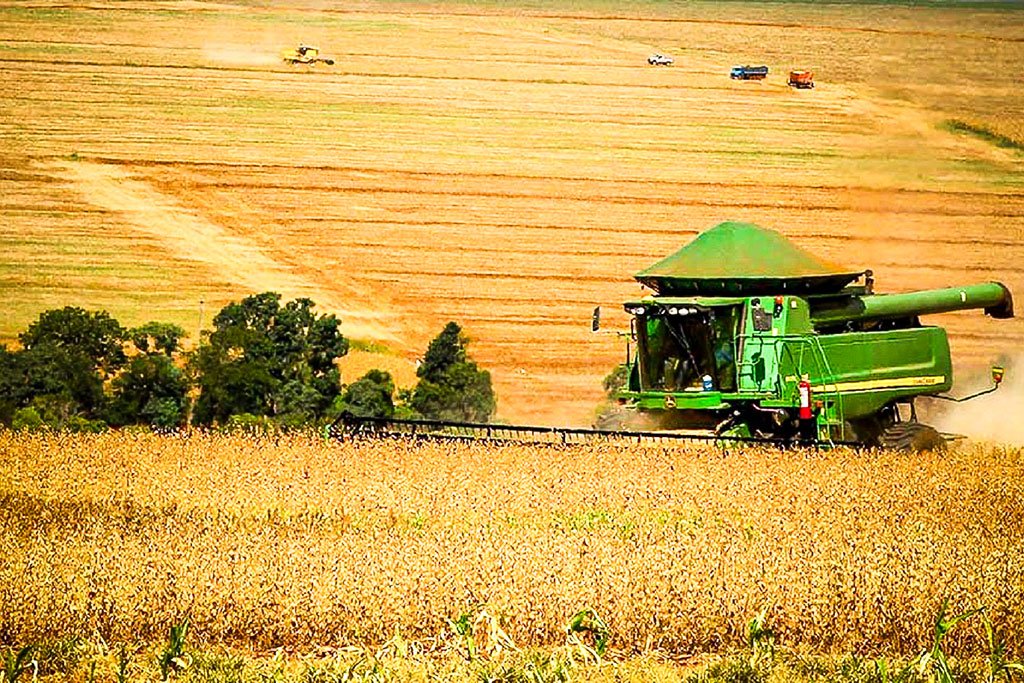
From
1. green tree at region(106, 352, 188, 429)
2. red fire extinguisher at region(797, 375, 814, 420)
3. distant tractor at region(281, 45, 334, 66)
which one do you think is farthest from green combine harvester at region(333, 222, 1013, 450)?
distant tractor at region(281, 45, 334, 66)

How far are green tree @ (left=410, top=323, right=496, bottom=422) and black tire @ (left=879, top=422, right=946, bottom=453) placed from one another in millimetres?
7316

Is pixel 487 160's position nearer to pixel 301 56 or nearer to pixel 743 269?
pixel 301 56

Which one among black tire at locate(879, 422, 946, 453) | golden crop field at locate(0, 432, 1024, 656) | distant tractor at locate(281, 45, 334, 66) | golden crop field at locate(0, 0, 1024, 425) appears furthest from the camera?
distant tractor at locate(281, 45, 334, 66)

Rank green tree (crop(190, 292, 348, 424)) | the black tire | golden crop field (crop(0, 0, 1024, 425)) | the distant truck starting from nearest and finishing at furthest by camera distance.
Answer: the black tire, green tree (crop(190, 292, 348, 424)), golden crop field (crop(0, 0, 1024, 425)), the distant truck

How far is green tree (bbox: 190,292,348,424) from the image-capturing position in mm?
20938

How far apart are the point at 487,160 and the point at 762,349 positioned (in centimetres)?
2021

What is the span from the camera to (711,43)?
39.2m

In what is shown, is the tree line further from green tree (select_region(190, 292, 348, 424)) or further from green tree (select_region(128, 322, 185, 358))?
green tree (select_region(128, 322, 185, 358))

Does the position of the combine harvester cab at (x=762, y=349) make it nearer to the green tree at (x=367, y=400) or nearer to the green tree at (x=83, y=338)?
the green tree at (x=367, y=400)

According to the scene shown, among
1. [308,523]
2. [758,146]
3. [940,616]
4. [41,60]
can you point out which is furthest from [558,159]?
[940,616]

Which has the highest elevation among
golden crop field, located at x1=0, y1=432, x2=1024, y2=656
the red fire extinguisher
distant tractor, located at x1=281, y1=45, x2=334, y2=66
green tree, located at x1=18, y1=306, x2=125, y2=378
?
distant tractor, located at x1=281, y1=45, x2=334, y2=66

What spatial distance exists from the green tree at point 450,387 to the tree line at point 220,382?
0.02 metres

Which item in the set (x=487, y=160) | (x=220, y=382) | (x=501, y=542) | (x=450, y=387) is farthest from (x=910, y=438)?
(x=487, y=160)

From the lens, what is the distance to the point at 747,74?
123 ft
